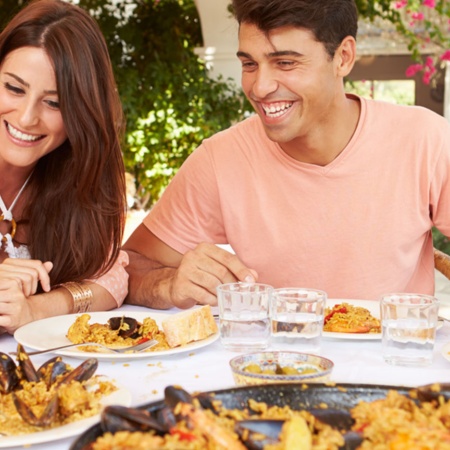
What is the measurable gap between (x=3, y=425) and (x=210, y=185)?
67.5 inches

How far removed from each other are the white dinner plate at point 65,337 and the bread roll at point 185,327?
0.7 inches

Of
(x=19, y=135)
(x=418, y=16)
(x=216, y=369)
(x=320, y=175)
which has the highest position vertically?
(x=418, y=16)

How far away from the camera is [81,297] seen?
2.33 meters

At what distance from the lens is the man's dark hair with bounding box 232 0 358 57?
8.21ft

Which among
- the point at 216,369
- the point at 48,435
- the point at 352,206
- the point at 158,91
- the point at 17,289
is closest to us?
the point at 48,435

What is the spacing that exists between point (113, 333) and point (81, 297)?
0.46m

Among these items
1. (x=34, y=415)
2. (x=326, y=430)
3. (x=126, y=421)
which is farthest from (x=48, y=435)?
(x=326, y=430)

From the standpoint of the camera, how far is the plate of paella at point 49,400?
1.22 meters

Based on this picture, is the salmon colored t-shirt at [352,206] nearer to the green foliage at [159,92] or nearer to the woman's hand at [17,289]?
the woman's hand at [17,289]

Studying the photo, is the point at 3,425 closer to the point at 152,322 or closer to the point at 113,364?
the point at 113,364

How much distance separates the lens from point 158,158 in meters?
7.66

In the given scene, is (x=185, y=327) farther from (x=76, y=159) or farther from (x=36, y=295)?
(x=76, y=159)

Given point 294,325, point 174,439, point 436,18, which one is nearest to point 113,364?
point 294,325

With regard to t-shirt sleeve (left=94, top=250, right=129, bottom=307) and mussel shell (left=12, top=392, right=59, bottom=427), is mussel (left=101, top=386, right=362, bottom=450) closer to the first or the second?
mussel shell (left=12, top=392, right=59, bottom=427)
